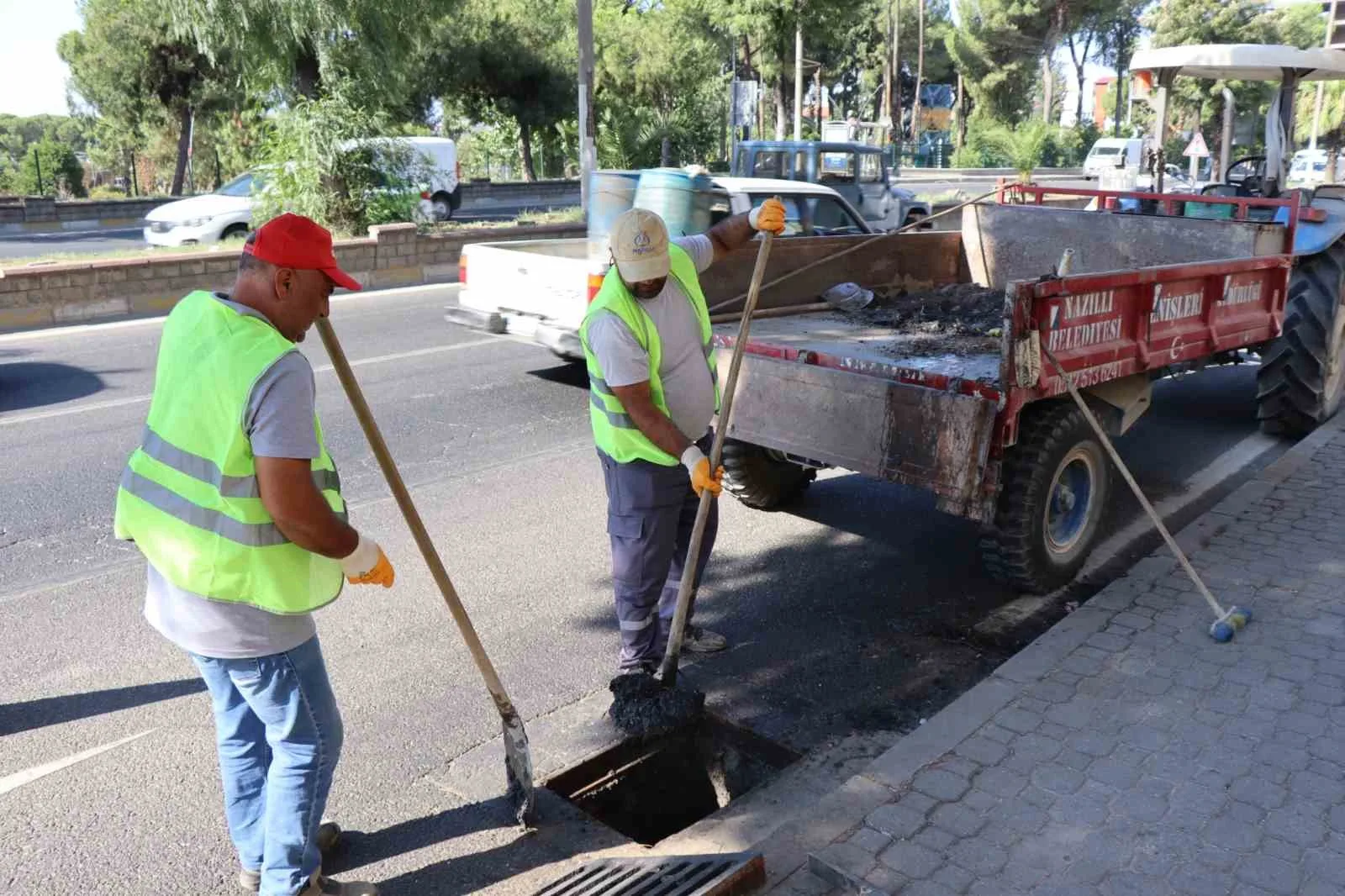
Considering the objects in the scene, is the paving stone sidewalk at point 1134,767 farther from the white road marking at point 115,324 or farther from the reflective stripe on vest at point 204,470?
the white road marking at point 115,324

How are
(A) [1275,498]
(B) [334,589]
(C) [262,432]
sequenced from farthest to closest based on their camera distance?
(A) [1275,498] < (B) [334,589] < (C) [262,432]

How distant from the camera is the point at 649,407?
361 centimetres

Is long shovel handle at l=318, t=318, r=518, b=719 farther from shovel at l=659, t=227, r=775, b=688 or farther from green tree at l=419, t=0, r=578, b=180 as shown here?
green tree at l=419, t=0, r=578, b=180

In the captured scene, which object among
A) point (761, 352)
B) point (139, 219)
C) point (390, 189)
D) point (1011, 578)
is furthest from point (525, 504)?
point (139, 219)

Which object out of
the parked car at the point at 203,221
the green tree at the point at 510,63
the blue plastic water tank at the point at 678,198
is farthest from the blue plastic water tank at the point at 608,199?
the green tree at the point at 510,63

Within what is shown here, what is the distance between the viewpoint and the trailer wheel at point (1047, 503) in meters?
4.61

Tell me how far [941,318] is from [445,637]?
338 cm

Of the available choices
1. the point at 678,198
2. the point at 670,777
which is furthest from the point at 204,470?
the point at 678,198

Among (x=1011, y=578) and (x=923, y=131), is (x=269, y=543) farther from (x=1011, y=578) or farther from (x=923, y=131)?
(x=923, y=131)

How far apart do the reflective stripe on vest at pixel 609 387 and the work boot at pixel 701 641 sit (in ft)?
3.21

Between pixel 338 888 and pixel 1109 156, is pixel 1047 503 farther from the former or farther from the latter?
pixel 1109 156

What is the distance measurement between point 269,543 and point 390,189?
15213mm

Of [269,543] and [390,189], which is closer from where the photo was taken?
[269,543]

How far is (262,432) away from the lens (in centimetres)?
239
